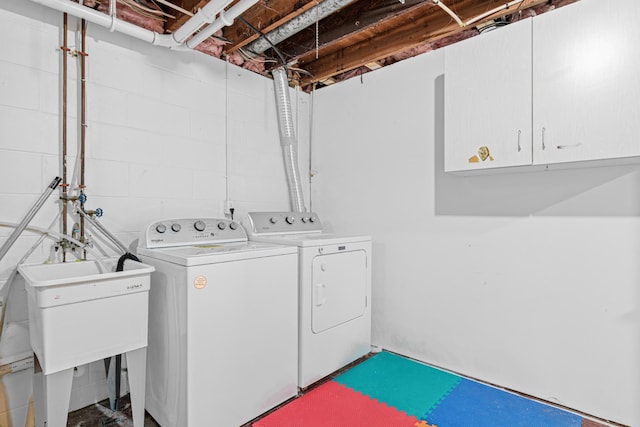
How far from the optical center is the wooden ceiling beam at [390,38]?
2.29m

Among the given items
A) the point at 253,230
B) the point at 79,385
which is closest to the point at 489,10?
the point at 253,230

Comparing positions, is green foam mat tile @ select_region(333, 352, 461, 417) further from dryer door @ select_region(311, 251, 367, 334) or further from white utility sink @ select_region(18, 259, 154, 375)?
white utility sink @ select_region(18, 259, 154, 375)

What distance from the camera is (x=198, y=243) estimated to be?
2.25 m

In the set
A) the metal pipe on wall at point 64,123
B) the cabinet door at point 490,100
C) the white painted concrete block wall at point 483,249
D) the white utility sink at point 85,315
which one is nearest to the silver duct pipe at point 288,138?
the white painted concrete block wall at point 483,249

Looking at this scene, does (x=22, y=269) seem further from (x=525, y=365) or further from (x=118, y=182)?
(x=525, y=365)

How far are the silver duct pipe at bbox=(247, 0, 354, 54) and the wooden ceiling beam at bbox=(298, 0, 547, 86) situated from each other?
11.6 inches

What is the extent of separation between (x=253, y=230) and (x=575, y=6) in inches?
A: 92.4

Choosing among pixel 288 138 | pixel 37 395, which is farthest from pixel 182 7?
pixel 37 395

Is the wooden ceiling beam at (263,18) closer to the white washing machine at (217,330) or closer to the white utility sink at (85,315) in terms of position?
the white washing machine at (217,330)

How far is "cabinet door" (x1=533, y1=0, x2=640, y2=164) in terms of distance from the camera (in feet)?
5.41

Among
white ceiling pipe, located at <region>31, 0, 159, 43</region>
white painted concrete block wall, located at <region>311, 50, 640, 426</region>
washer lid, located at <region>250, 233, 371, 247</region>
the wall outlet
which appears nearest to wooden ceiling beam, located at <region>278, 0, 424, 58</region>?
white painted concrete block wall, located at <region>311, 50, 640, 426</region>

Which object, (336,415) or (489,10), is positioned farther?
(489,10)

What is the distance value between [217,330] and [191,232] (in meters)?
0.75

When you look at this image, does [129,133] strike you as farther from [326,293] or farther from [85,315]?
[326,293]
